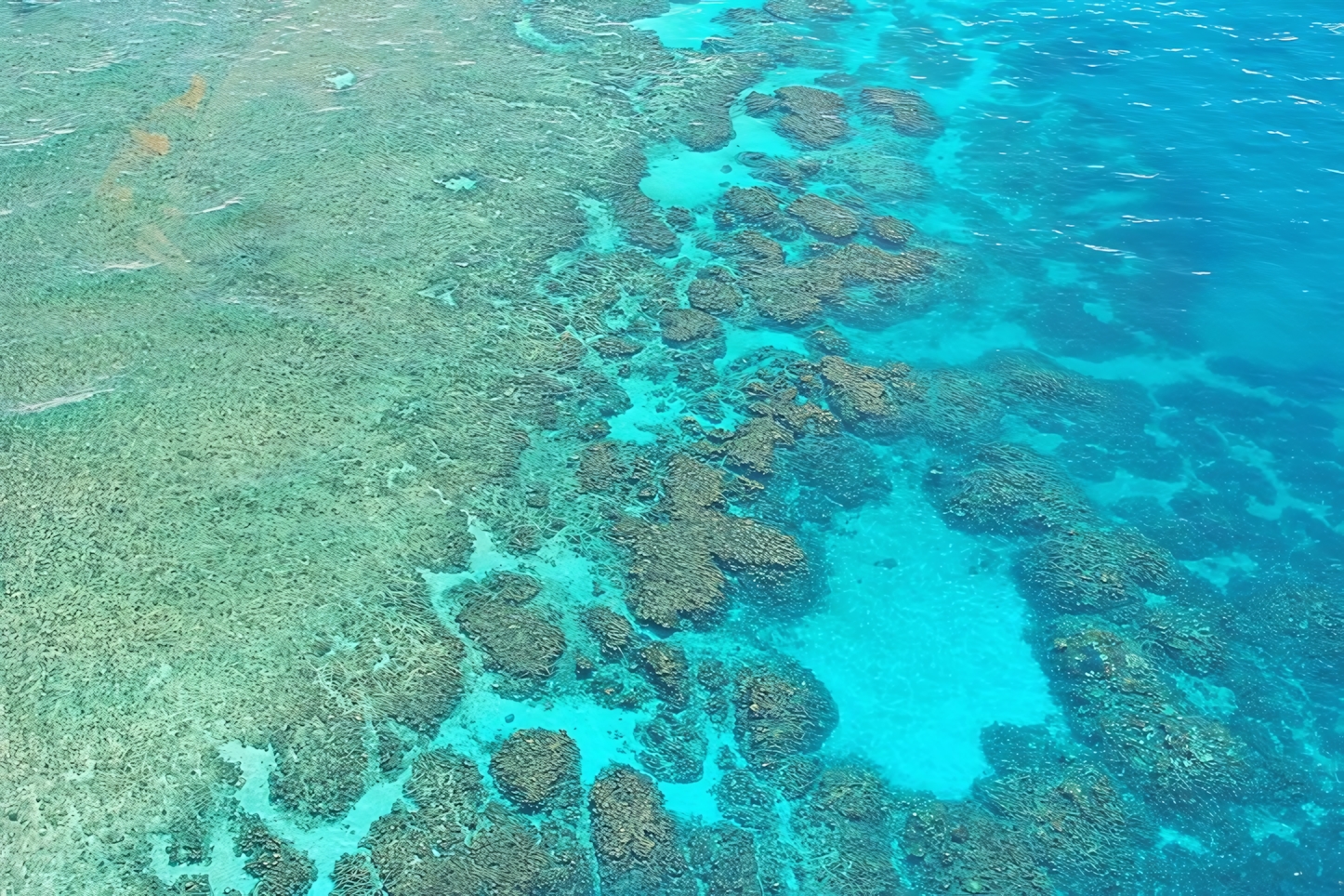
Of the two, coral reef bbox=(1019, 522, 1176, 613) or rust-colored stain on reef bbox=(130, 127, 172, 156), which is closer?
coral reef bbox=(1019, 522, 1176, 613)

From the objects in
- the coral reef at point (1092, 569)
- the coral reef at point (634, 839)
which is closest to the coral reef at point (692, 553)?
the coral reef at point (634, 839)

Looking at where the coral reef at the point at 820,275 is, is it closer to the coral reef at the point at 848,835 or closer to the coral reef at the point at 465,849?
the coral reef at the point at 848,835

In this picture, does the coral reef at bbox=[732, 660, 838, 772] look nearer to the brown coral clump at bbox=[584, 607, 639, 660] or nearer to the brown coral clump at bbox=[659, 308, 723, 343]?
the brown coral clump at bbox=[584, 607, 639, 660]

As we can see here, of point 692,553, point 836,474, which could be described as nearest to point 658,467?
point 692,553

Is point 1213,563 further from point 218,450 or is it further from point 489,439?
point 218,450

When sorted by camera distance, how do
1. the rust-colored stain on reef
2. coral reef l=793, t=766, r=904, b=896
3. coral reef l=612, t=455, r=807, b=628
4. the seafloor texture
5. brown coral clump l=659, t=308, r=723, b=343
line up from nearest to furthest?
coral reef l=793, t=766, r=904, b=896
the seafloor texture
coral reef l=612, t=455, r=807, b=628
brown coral clump l=659, t=308, r=723, b=343
the rust-colored stain on reef

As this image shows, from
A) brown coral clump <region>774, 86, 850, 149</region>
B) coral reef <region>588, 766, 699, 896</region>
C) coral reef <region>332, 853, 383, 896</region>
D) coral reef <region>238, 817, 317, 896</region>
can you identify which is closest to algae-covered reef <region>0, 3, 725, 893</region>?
coral reef <region>238, 817, 317, 896</region>
